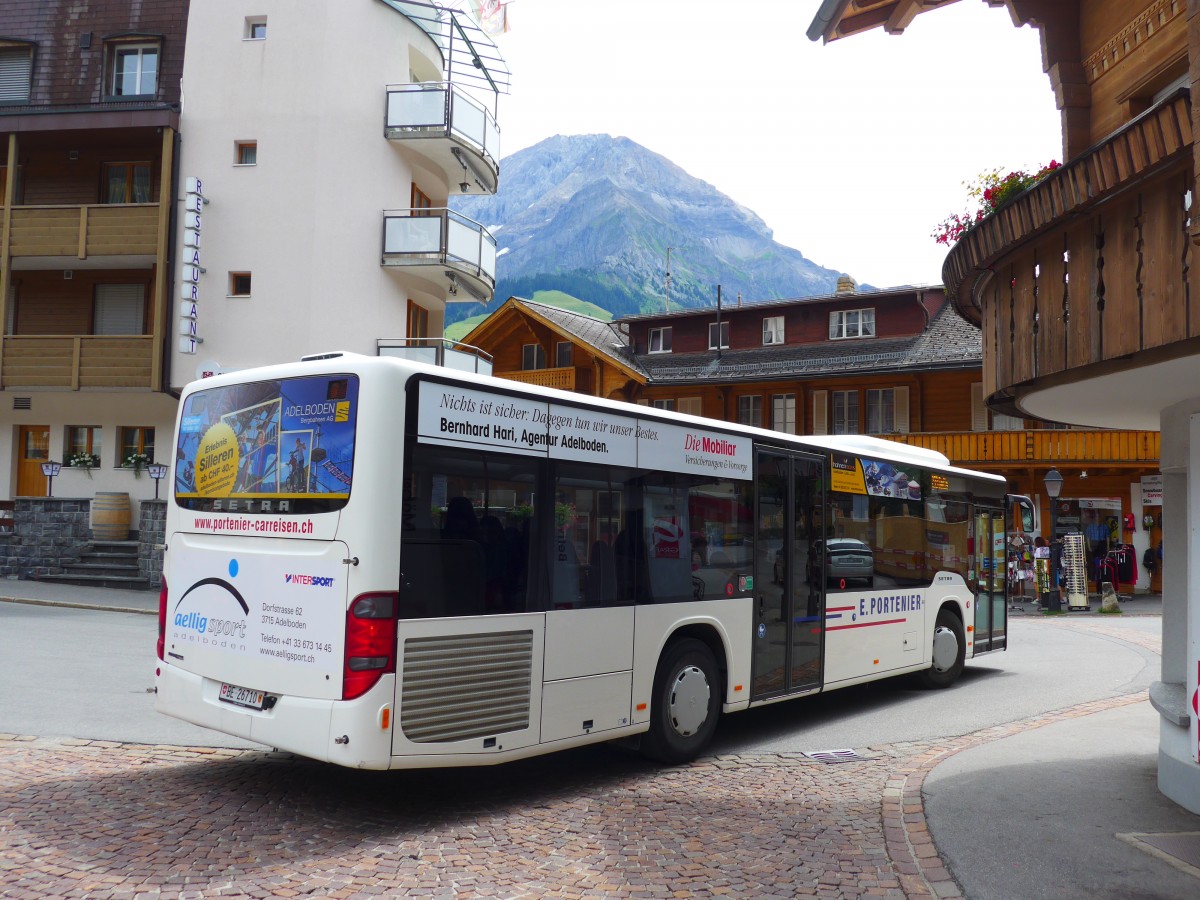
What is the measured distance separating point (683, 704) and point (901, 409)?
30733 millimetres

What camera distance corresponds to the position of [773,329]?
4147 centimetres

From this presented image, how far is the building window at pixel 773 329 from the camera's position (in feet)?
135

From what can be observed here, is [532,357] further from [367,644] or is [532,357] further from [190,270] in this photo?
[367,644]

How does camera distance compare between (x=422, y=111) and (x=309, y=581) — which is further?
(x=422, y=111)

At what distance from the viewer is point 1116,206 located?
5.89 meters

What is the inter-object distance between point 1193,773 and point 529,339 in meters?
38.3

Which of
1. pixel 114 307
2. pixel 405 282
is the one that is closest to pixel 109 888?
pixel 405 282

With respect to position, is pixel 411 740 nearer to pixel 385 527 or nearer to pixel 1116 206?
→ pixel 385 527

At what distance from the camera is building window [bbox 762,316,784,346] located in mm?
41250

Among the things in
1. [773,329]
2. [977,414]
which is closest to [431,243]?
[773,329]

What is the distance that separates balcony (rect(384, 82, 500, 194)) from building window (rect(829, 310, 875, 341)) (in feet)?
54.3

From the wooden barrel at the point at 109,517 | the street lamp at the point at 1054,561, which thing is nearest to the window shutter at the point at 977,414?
the street lamp at the point at 1054,561

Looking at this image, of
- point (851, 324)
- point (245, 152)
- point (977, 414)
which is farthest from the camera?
point (851, 324)

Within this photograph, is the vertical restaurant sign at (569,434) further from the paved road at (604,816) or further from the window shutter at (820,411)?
the window shutter at (820,411)
